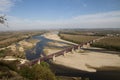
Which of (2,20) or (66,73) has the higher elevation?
(2,20)

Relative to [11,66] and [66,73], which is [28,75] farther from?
[66,73]

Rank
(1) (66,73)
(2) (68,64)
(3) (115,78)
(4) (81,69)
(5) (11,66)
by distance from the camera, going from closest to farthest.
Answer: (5) (11,66)
(3) (115,78)
(1) (66,73)
(4) (81,69)
(2) (68,64)

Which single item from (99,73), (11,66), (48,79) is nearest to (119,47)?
(99,73)

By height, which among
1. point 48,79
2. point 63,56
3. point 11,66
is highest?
point 11,66

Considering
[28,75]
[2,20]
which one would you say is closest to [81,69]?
[28,75]

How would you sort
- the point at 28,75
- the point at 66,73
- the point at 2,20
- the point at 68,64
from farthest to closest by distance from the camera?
the point at 68,64 → the point at 66,73 → the point at 28,75 → the point at 2,20

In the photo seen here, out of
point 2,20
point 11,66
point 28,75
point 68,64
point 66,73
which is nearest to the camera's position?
point 2,20

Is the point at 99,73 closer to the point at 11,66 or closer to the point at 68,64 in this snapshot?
the point at 68,64

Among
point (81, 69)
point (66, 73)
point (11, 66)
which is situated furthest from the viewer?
point (81, 69)

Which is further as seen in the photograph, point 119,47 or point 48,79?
point 119,47
